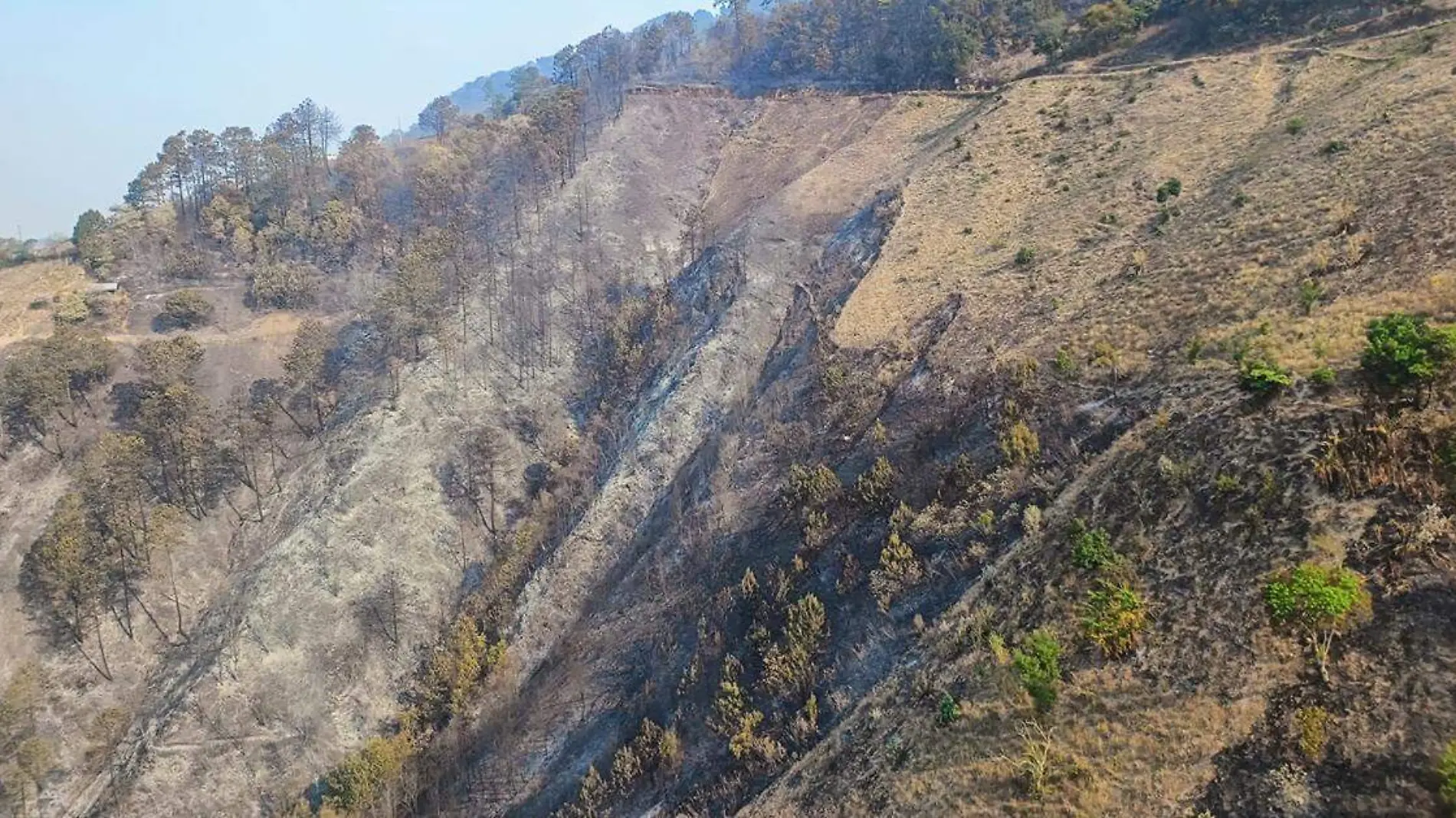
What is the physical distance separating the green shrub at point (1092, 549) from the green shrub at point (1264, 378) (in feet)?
20.6

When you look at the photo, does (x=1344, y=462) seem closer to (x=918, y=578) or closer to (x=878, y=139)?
(x=918, y=578)

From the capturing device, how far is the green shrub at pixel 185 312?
247 feet

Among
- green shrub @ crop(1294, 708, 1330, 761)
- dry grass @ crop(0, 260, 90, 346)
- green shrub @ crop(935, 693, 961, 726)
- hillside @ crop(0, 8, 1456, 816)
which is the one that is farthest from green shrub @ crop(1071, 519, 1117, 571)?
dry grass @ crop(0, 260, 90, 346)

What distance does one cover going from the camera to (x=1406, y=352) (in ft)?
65.1

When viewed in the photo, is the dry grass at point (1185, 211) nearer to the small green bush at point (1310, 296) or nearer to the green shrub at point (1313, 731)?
the small green bush at point (1310, 296)

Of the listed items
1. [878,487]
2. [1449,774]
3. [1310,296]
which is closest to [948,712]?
[1449,774]

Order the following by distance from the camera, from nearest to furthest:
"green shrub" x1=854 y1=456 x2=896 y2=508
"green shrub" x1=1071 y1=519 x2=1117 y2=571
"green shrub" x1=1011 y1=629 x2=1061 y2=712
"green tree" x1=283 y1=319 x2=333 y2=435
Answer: "green shrub" x1=1011 y1=629 x2=1061 y2=712 < "green shrub" x1=1071 y1=519 x2=1117 y2=571 < "green shrub" x1=854 y1=456 x2=896 y2=508 < "green tree" x1=283 y1=319 x2=333 y2=435

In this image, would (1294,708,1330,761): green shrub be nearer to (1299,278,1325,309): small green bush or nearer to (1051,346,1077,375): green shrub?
(1299,278,1325,309): small green bush

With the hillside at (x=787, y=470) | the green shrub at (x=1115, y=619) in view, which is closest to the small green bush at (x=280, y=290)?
the hillside at (x=787, y=470)

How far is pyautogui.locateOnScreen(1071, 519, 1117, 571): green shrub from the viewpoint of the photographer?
2266 centimetres

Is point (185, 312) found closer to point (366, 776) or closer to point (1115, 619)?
point (366, 776)

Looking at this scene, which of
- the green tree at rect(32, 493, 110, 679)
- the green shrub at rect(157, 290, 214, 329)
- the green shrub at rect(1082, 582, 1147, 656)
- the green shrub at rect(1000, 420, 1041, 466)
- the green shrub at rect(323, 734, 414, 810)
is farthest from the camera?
the green shrub at rect(157, 290, 214, 329)

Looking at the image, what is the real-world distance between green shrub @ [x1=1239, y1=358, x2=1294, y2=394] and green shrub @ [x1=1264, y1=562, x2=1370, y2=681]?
277 inches

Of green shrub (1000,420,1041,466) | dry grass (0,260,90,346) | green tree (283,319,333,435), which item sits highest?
dry grass (0,260,90,346)
